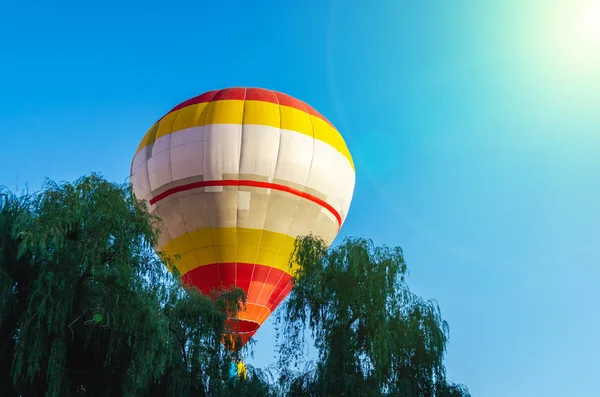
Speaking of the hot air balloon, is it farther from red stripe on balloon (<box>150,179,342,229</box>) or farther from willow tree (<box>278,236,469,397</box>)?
willow tree (<box>278,236,469,397</box>)

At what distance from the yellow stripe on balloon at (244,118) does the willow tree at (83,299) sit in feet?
25.3

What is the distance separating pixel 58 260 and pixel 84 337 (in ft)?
4.45

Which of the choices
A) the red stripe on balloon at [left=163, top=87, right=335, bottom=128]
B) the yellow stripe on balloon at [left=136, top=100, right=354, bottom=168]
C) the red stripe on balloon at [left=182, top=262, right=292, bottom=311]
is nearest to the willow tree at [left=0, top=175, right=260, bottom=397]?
the red stripe on balloon at [left=182, top=262, right=292, bottom=311]

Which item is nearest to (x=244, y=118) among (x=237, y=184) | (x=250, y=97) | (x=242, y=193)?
(x=250, y=97)

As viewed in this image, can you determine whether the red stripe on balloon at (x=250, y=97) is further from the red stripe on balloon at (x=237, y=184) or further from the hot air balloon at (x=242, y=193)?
the red stripe on balloon at (x=237, y=184)

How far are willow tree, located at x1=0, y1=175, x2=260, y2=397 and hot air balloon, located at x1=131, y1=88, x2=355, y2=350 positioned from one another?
6.71 meters

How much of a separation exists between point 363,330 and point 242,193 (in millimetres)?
6378

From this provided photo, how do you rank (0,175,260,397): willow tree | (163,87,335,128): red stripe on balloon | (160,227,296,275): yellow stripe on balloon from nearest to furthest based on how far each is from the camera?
1. (0,175,260,397): willow tree
2. (160,227,296,275): yellow stripe on balloon
3. (163,87,335,128): red stripe on balloon

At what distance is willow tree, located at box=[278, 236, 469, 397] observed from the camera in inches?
597

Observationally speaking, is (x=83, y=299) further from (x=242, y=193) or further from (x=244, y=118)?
(x=244, y=118)

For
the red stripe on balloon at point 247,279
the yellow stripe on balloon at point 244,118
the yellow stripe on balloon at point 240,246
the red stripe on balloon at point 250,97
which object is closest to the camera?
the red stripe on balloon at point 247,279

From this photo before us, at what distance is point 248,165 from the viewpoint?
2117 cm

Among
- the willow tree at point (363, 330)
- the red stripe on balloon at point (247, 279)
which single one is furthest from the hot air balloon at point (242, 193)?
the willow tree at point (363, 330)

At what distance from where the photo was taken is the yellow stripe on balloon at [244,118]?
2162cm
